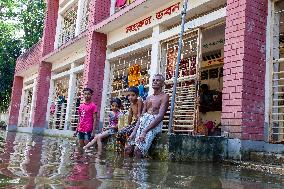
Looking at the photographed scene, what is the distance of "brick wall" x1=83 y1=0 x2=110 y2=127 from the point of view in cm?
1061

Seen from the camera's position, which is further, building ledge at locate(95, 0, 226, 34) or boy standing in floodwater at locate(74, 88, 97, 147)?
boy standing in floodwater at locate(74, 88, 97, 147)

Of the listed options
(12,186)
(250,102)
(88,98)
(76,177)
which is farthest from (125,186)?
(88,98)

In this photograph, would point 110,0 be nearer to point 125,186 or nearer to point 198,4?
point 198,4

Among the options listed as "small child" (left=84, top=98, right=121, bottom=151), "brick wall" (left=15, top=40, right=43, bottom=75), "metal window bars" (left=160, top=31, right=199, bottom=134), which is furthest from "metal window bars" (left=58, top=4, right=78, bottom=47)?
"small child" (left=84, top=98, right=121, bottom=151)

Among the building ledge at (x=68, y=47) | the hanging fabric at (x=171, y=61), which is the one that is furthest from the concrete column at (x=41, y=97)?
the hanging fabric at (x=171, y=61)

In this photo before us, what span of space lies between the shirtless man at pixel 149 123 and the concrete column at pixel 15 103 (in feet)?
56.4

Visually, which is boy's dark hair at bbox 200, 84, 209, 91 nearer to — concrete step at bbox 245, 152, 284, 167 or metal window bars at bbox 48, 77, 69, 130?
concrete step at bbox 245, 152, 284, 167

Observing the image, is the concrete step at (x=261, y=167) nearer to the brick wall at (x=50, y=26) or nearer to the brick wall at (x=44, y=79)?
the brick wall at (x=44, y=79)

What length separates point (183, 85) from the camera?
7707 mm

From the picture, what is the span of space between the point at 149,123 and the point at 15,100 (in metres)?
17.8

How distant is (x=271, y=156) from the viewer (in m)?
4.93

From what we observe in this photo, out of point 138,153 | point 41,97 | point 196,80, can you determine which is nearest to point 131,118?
point 138,153

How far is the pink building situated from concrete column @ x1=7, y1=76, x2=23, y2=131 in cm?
446

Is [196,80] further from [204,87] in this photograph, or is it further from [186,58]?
[204,87]
